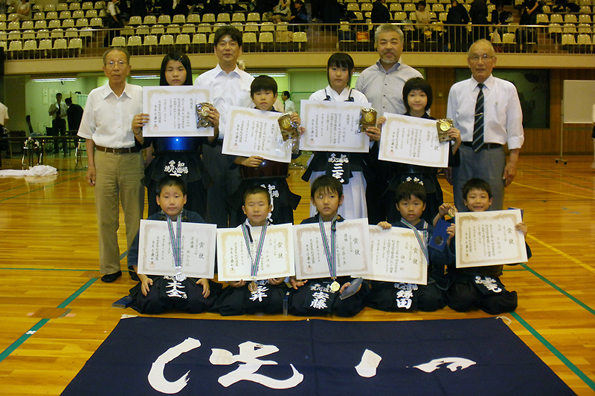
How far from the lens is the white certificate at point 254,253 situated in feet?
10.2

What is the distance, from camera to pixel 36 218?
20.2 feet

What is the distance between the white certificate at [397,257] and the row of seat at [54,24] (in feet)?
45.7

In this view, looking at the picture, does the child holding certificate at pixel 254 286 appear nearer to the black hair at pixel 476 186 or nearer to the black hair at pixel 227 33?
the black hair at pixel 227 33

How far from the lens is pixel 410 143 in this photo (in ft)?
10.9

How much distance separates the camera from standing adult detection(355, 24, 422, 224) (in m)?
3.59

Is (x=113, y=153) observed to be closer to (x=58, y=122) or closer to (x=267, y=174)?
(x=267, y=174)

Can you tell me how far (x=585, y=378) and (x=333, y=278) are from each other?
4.69 ft

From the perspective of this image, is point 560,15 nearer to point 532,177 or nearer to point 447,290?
point 532,177

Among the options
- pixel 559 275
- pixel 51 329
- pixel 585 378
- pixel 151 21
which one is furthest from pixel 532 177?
pixel 151 21

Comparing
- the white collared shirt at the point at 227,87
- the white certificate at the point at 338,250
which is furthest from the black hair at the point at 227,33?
the white certificate at the point at 338,250

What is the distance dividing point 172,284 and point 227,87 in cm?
147

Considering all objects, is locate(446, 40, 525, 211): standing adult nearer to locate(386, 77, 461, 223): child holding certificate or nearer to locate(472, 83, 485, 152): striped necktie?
locate(472, 83, 485, 152): striped necktie

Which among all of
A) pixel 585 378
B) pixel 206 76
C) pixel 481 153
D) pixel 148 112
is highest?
pixel 206 76

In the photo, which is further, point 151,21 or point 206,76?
point 151,21
